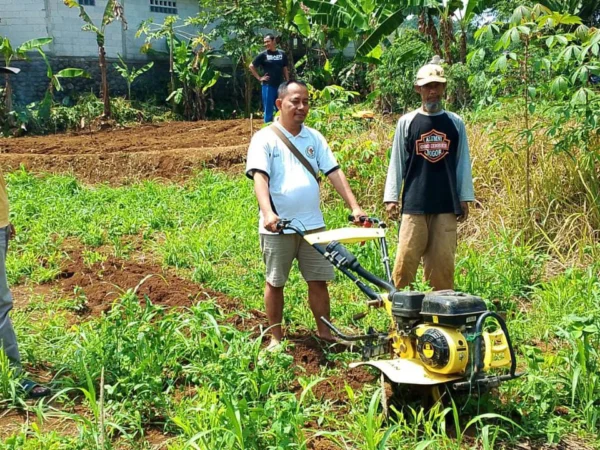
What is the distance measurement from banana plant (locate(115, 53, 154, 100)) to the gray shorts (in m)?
14.2

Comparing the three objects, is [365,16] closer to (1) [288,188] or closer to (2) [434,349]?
(1) [288,188]

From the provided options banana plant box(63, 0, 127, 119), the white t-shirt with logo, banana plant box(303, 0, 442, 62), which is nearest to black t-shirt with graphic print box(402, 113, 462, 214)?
the white t-shirt with logo

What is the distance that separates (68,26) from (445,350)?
55.4 feet

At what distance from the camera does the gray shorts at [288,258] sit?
4.15 metres

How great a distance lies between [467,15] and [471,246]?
511cm

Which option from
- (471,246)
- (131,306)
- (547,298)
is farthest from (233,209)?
(547,298)

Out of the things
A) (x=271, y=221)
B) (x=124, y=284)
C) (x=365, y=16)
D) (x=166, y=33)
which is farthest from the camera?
(x=166, y=33)

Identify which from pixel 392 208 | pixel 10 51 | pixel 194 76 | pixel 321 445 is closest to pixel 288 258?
pixel 392 208

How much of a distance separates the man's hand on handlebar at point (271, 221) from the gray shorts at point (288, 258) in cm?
31

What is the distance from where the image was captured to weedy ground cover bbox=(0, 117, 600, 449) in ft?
10.4

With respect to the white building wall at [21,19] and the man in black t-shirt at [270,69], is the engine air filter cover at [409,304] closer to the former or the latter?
the man in black t-shirt at [270,69]

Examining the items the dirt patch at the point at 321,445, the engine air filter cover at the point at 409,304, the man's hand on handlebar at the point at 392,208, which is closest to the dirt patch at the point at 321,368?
the dirt patch at the point at 321,445

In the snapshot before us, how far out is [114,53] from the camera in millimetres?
18344

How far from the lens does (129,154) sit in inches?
432
